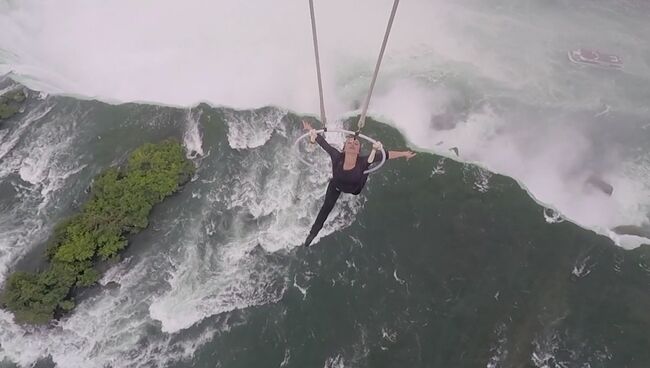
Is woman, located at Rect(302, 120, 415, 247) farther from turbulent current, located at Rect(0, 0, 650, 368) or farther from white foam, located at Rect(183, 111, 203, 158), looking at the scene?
white foam, located at Rect(183, 111, 203, 158)

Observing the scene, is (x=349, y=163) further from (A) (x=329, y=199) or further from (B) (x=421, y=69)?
(B) (x=421, y=69)

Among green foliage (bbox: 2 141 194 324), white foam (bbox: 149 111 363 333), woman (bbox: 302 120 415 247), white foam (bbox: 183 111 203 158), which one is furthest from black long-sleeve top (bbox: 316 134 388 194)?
white foam (bbox: 183 111 203 158)

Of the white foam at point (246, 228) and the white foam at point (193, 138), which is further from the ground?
the white foam at point (193, 138)

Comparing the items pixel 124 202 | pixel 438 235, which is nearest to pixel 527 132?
pixel 438 235

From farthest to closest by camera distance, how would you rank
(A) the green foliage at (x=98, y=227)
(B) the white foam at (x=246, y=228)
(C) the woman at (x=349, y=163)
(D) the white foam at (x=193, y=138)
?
(D) the white foam at (x=193, y=138) → (B) the white foam at (x=246, y=228) → (A) the green foliage at (x=98, y=227) → (C) the woman at (x=349, y=163)

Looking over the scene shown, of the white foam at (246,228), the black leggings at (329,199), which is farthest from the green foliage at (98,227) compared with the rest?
the black leggings at (329,199)

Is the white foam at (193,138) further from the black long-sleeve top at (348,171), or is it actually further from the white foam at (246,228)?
the black long-sleeve top at (348,171)
